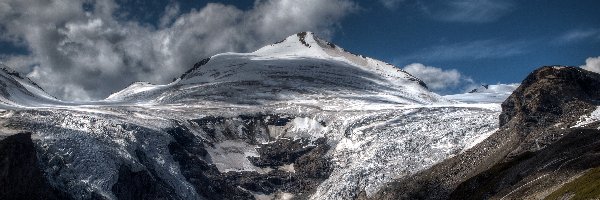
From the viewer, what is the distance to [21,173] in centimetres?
17738

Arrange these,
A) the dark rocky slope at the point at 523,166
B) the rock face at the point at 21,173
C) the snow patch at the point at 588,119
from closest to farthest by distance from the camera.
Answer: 1. the dark rocky slope at the point at 523,166
2. the rock face at the point at 21,173
3. the snow patch at the point at 588,119

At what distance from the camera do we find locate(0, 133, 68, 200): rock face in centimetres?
17075

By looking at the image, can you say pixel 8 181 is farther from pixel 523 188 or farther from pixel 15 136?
pixel 523 188

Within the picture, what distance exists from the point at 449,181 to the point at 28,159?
11100 cm

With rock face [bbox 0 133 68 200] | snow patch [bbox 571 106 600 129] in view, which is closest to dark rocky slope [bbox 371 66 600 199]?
snow patch [bbox 571 106 600 129]

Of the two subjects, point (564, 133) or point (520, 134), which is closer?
point (564, 133)

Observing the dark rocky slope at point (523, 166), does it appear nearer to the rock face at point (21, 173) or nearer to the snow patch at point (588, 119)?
the snow patch at point (588, 119)

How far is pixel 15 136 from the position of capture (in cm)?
17800

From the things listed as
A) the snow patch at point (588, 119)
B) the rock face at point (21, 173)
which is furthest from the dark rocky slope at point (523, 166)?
the rock face at point (21, 173)

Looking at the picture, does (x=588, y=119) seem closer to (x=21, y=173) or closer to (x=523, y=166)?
(x=523, y=166)

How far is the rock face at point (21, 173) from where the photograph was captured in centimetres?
17075

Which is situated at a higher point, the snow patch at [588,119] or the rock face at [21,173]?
the snow patch at [588,119]

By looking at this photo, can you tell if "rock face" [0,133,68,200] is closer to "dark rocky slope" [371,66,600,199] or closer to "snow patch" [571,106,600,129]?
"dark rocky slope" [371,66,600,199]

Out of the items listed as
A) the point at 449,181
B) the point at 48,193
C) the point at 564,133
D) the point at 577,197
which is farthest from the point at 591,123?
the point at 48,193
